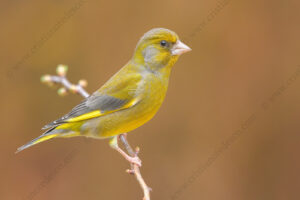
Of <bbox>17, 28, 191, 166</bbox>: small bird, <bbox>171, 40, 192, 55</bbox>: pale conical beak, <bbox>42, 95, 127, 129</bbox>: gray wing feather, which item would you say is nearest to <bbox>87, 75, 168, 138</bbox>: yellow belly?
<bbox>17, 28, 191, 166</bbox>: small bird

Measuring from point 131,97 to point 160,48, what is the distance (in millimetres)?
509

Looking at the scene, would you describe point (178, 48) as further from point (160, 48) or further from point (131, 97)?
point (131, 97)

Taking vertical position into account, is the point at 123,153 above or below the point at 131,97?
below

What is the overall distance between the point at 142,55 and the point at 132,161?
1020 millimetres

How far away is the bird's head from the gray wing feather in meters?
0.44

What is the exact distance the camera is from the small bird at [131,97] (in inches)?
126

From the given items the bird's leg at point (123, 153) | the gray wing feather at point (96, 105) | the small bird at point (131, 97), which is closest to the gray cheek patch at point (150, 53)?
the small bird at point (131, 97)

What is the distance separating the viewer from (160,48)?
3.21 meters

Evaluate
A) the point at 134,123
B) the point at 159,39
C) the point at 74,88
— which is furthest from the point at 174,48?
the point at 74,88

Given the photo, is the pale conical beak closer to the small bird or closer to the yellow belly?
the small bird

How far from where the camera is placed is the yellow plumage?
126 inches

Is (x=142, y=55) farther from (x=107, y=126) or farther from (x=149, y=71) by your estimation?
(x=107, y=126)

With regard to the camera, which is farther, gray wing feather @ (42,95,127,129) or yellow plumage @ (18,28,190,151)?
gray wing feather @ (42,95,127,129)

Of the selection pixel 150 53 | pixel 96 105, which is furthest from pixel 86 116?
pixel 150 53
